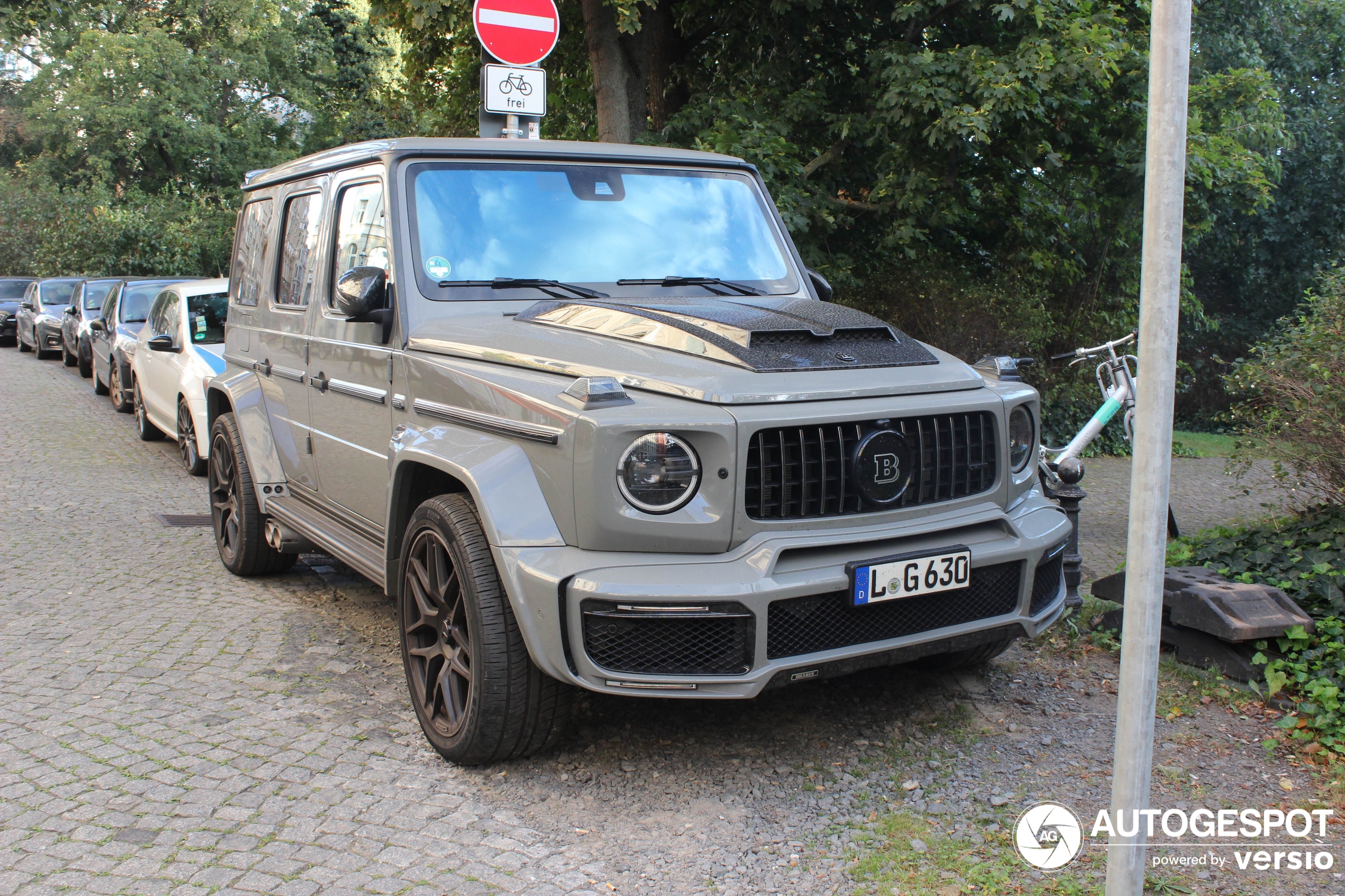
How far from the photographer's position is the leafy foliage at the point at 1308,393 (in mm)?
5086

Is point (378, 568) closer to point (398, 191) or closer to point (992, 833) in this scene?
point (398, 191)

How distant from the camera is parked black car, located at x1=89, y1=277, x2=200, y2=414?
43.6 feet

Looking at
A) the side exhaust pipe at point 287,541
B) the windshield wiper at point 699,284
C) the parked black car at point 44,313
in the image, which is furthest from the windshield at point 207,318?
the parked black car at point 44,313

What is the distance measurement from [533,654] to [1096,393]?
1014 centimetres

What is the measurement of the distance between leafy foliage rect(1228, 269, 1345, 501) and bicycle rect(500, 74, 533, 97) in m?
4.26

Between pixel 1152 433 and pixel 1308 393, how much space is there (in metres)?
3.49

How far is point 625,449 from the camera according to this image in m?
3.21

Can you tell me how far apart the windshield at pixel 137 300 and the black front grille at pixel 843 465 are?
39.8 ft

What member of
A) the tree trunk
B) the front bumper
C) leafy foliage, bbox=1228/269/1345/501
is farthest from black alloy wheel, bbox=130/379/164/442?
leafy foliage, bbox=1228/269/1345/501

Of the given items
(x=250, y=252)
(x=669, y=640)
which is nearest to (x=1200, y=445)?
(x=250, y=252)

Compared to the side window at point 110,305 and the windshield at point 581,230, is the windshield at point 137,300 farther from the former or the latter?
the windshield at point 581,230

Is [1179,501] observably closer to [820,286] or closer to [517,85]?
[820,286]

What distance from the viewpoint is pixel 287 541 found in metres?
5.56

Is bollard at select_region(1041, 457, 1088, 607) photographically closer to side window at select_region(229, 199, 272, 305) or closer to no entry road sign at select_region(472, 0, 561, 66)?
no entry road sign at select_region(472, 0, 561, 66)
